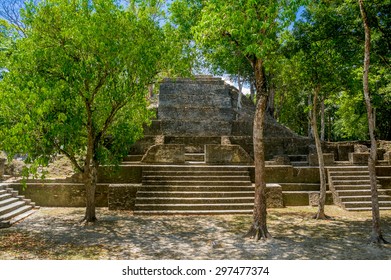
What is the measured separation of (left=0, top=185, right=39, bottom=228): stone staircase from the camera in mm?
9383

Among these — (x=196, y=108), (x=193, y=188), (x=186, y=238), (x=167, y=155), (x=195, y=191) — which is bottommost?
(x=186, y=238)

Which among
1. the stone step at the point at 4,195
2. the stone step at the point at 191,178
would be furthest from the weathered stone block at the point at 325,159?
the stone step at the point at 4,195

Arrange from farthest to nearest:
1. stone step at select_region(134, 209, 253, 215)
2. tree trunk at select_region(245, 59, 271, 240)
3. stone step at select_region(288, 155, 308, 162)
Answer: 1. stone step at select_region(288, 155, 308, 162)
2. stone step at select_region(134, 209, 253, 215)
3. tree trunk at select_region(245, 59, 271, 240)

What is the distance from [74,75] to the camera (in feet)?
27.0

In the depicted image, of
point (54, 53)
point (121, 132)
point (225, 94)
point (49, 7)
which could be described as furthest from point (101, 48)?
point (225, 94)

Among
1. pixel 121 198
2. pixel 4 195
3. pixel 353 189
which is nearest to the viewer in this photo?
pixel 4 195

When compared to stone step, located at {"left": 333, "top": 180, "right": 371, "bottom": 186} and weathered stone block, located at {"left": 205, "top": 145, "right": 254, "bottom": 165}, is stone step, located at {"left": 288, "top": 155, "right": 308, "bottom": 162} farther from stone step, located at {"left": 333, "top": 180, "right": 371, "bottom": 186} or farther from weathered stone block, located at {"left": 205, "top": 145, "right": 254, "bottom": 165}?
stone step, located at {"left": 333, "top": 180, "right": 371, "bottom": 186}

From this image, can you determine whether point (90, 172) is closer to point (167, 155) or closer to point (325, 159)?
point (167, 155)

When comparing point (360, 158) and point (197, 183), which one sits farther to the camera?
point (360, 158)

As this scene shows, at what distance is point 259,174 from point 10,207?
7.57 m

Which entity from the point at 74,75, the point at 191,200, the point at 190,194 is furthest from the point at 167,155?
the point at 74,75

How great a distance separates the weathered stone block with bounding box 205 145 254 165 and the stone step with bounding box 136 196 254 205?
2899 millimetres

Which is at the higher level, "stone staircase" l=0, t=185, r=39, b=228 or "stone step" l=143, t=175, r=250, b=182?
"stone step" l=143, t=175, r=250, b=182

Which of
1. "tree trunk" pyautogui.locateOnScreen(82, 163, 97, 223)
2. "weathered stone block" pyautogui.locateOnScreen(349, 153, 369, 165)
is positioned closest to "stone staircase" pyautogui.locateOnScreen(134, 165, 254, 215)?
"tree trunk" pyautogui.locateOnScreen(82, 163, 97, 223)
